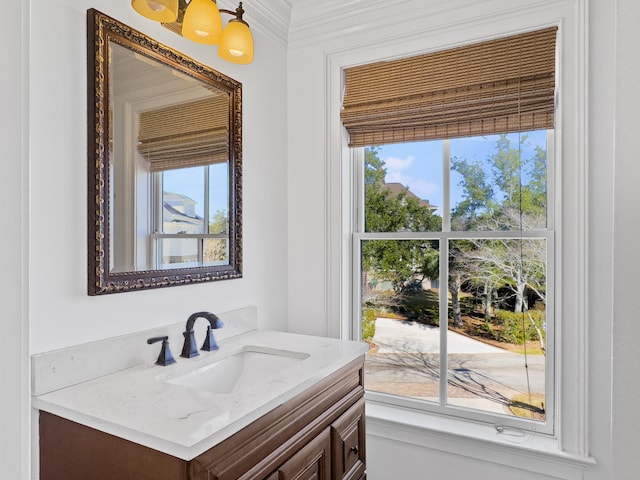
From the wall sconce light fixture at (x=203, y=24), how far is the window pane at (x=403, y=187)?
2.93ft

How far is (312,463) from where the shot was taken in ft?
4.17

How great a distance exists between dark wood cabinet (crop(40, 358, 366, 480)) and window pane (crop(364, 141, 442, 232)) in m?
0.90

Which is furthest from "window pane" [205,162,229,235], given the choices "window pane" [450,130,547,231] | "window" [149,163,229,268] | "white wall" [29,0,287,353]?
"window pane" [450,130,547,231]

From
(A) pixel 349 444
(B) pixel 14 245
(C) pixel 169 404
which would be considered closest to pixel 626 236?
(B) pixel 14 245

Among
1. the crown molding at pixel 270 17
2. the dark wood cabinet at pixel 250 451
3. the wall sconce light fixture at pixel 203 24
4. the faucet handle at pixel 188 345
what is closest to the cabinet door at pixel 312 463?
the dark wood cabinet at pixel 250 451

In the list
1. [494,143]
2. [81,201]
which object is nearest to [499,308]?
[494,143]

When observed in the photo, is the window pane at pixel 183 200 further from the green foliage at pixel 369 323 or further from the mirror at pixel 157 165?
the green foliage at pixel 369 323

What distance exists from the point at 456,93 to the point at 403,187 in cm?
51

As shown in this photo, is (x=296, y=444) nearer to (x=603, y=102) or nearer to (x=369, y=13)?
(x=603, y=102)

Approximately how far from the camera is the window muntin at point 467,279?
1.81 meters

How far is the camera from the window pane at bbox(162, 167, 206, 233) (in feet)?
5.03

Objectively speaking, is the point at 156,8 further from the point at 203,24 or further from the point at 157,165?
the point at 157,165

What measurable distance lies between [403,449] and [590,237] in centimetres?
125

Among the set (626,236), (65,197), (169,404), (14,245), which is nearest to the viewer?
(626,236)
